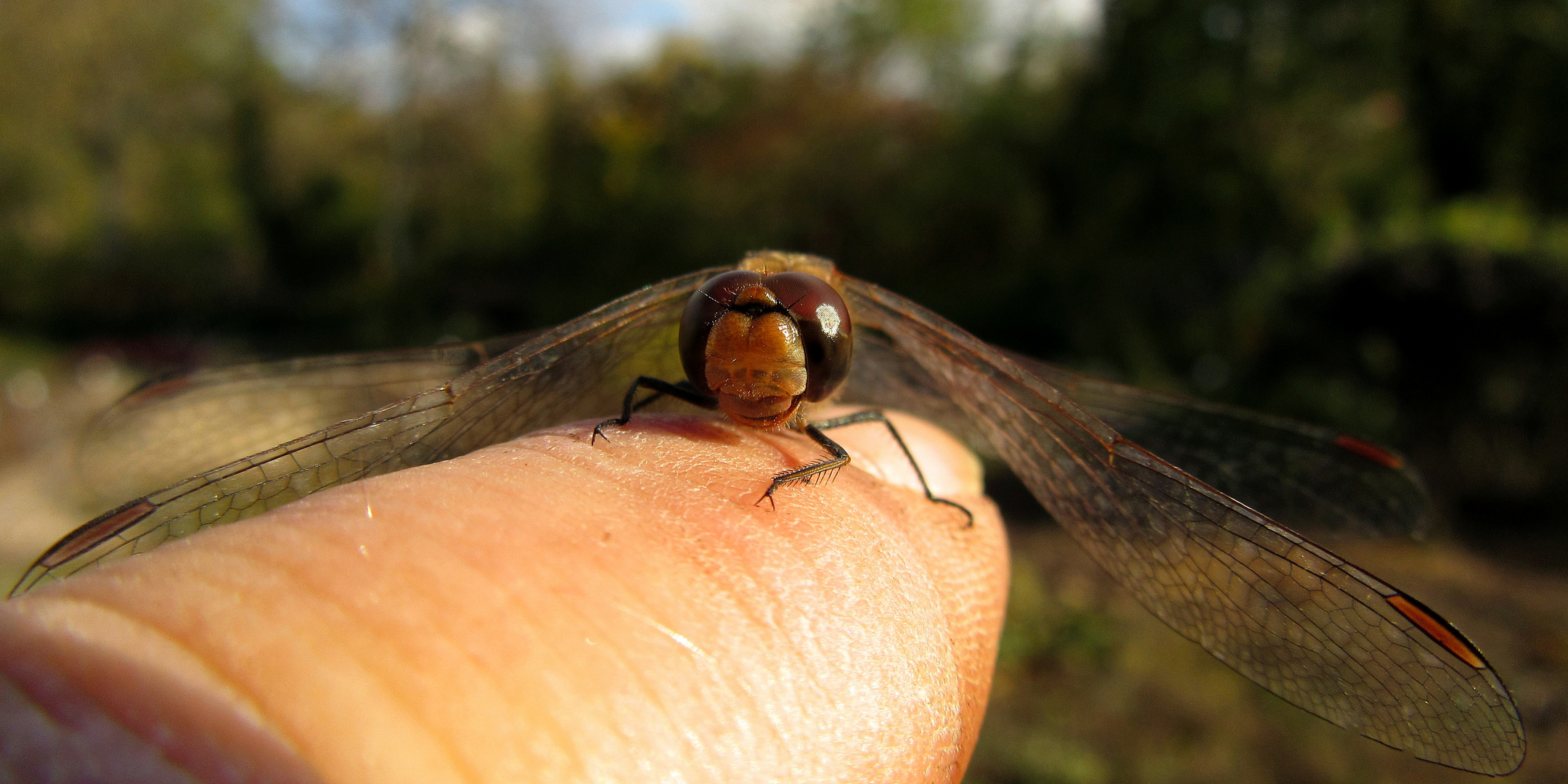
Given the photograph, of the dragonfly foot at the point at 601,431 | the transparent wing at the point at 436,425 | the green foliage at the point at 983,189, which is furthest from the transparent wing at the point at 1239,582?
the green foliage at the point at 983,189

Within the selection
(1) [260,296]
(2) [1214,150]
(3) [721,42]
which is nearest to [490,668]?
(2) [1214,150]

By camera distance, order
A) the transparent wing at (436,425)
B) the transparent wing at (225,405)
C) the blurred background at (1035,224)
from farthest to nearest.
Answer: the blurred background at (1035,224) → the transparent wing at (225,405) → the transparent wing at (436,425)

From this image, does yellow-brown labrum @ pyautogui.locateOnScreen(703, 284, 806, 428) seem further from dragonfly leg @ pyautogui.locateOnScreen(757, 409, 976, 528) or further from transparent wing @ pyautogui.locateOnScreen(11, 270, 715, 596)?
transparent wing @ pyautogui.locateOnScreen(11, 270, 715, 596)

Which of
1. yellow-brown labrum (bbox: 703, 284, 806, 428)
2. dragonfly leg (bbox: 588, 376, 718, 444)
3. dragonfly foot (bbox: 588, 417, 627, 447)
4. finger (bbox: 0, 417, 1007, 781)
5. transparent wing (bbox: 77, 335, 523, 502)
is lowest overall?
transparent wing (bbox: 77, 335, 523, 502)

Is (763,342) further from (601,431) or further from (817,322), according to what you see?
(601,431)

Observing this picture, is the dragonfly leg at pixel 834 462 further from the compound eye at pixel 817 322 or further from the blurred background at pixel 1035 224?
the blurred background at pixel 1035 224

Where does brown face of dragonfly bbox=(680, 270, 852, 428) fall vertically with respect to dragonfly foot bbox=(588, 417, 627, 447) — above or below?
above

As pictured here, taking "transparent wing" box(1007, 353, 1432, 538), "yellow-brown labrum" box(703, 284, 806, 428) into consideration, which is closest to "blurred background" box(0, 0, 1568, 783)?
"transparent wing" box(1007, 353, 1432, 538)
